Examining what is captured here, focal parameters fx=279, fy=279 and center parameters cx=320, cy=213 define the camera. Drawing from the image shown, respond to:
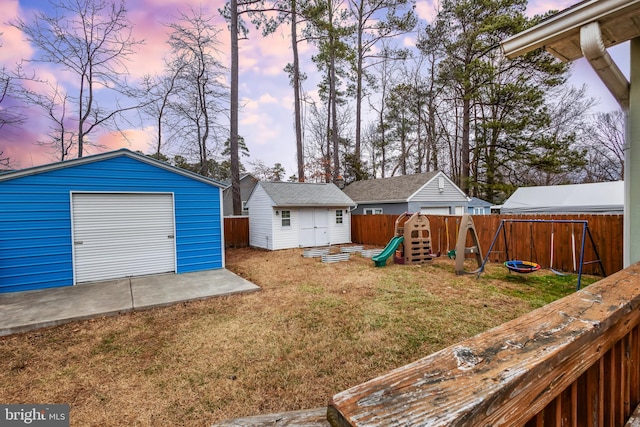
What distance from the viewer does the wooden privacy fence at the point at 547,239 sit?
20.8 feet

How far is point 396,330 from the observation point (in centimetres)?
385

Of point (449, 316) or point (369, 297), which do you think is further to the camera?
point (369, 297)

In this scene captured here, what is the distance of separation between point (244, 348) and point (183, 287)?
314 cm

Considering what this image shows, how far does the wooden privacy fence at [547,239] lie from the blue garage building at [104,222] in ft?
24.6

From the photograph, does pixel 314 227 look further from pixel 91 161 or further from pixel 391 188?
pixel 91 161

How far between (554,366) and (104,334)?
4.98m

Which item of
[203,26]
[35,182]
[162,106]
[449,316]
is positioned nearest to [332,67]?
[203,26]

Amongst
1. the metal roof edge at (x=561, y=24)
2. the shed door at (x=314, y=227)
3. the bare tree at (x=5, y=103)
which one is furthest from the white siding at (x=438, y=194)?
the bare tree at (x=5, y=103)

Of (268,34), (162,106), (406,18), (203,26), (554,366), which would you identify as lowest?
(554,366)

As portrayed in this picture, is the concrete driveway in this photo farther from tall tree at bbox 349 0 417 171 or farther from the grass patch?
tall tree at bbox 349 0 417 171

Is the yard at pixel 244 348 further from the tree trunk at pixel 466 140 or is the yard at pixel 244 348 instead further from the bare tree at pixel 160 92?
the bare tree at pixel 160 92

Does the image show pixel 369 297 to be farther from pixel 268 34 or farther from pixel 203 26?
pixel 203 26

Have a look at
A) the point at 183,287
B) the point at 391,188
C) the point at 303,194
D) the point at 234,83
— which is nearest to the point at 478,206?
the point at 391,188

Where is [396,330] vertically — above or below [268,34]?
below
